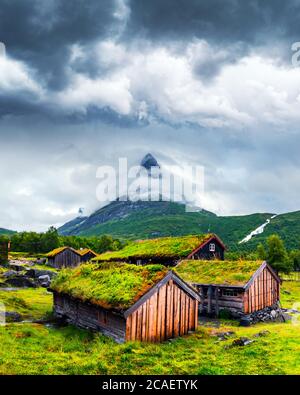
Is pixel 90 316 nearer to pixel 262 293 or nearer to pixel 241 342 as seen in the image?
pixel 241 342

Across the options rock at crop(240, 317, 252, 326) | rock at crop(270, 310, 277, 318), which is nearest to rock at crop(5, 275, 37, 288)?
rock at crop(240, 317, 252, 326)

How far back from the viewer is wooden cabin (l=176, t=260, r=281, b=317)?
3209 centimetres

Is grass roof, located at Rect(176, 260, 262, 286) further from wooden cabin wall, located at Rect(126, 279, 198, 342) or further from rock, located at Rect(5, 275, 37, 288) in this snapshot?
rock, located at Rect(5, 275, 37, 288)

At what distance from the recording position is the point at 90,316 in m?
24.5

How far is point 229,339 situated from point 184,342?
3.03m

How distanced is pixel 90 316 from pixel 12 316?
26.4ft

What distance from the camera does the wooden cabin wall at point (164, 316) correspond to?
20.3 m

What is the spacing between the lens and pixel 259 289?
33.7m

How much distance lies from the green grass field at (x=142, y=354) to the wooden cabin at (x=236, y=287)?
823 cm

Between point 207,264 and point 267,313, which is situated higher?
point 207,264

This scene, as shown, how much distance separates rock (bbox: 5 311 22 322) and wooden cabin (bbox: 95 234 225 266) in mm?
19822

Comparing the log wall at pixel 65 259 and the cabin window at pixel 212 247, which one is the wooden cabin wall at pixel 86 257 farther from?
the cabin window at pixel 212 247
